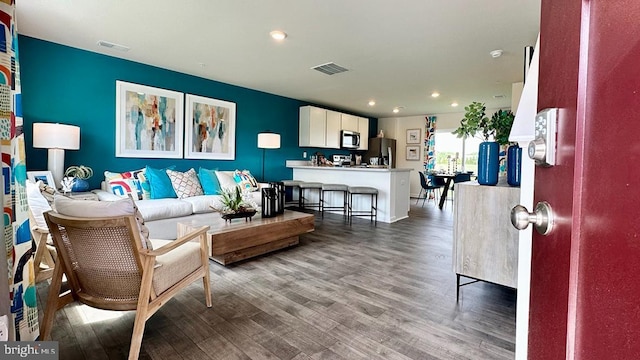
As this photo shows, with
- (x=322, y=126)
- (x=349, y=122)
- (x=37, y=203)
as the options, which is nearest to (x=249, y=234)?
(x=37, y=203)

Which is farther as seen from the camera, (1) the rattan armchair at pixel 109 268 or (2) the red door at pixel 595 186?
(1) the rattan armchair at pixel 109 268

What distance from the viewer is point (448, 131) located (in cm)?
802

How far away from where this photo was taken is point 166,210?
3613mm

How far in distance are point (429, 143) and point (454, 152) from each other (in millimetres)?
688

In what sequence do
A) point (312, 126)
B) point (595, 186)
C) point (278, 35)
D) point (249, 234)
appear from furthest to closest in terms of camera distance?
1. point (312, 126)
2. point (278, 35)
3. point (249, 234)
4. point (595, 186)

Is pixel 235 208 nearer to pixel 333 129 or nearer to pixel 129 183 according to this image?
pixel 129 183

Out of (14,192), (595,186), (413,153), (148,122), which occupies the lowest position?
(14,192)

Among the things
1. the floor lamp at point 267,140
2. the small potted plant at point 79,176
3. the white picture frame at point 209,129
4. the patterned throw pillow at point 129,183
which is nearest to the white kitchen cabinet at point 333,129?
the floor lamp at point 267,140

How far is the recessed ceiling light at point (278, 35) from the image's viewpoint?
310 centimetres

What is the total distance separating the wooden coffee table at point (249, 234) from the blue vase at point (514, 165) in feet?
7.03

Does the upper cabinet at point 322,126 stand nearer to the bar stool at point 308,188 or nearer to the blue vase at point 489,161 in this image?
the bar stool at point 308,188

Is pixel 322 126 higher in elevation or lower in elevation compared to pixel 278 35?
lower

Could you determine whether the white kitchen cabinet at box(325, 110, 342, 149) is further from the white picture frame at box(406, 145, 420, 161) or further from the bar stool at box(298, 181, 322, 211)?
the white picture frame at box(406, 145, 420, 161)

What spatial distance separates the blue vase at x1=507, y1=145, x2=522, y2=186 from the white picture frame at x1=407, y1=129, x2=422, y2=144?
6.66 m
